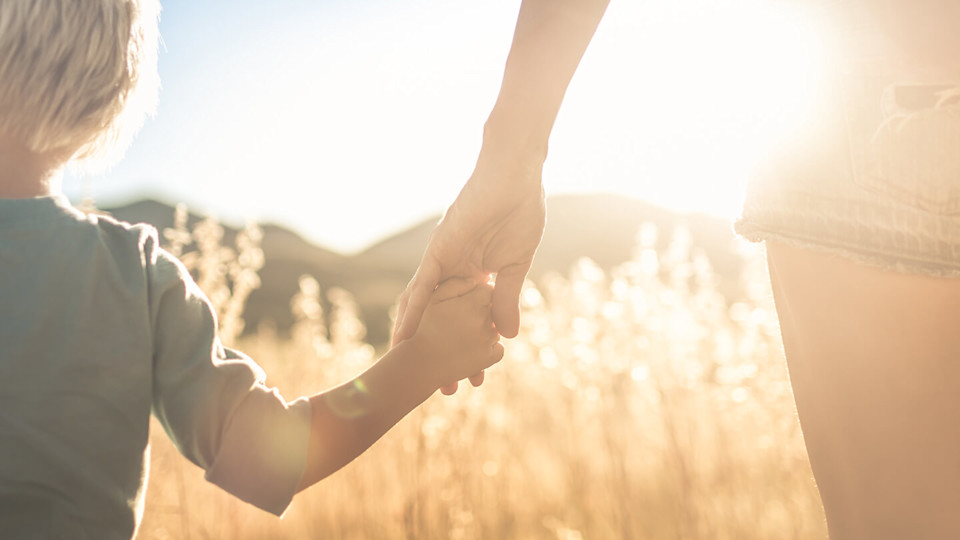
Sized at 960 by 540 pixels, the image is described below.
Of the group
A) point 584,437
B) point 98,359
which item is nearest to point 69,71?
point 98,359

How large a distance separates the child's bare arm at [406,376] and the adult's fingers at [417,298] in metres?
0.02

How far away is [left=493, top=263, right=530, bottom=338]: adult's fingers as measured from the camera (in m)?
1.57

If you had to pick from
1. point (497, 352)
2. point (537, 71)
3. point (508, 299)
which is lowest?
point (497, 352)

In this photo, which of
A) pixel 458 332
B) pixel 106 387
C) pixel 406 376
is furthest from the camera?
pixel 458 332

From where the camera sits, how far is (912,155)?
93 cm

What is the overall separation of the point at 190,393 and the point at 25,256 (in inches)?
14.1

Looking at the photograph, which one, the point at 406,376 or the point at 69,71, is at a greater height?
the point at 69,71

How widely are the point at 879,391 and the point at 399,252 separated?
27331 millimetres

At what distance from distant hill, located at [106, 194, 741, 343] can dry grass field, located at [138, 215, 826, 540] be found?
36.8ft

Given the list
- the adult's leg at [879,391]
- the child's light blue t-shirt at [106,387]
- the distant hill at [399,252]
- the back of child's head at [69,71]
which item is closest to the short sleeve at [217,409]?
the child's light blue t-shirt at [106,387]

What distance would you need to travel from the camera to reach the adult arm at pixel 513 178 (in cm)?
129

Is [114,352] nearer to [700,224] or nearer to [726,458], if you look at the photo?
[726,458]

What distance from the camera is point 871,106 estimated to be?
0.96m

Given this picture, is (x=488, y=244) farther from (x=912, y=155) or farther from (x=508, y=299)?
(x=912, y=155)
